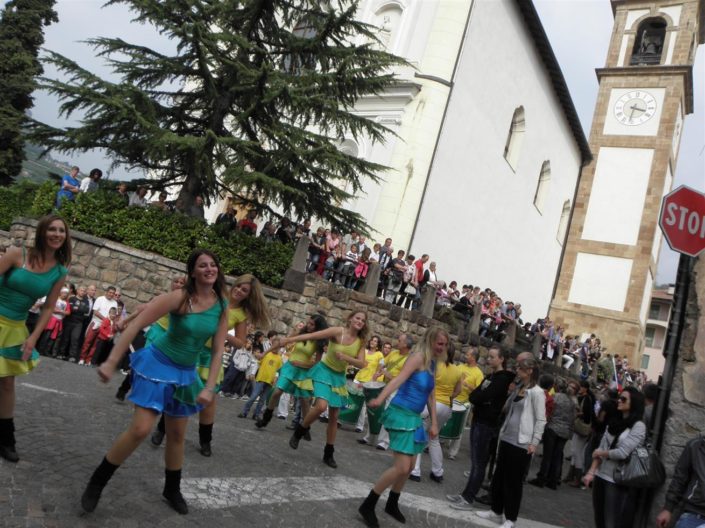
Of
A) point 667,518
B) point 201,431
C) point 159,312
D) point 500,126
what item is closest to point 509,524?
point 667,518

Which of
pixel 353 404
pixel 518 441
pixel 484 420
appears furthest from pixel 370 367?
pixel 518 441

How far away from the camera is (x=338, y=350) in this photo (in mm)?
7113

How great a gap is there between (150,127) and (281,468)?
28.4 ft

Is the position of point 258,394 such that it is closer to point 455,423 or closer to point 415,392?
point 455,423

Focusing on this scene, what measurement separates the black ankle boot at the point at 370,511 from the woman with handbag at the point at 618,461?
191 centimetres

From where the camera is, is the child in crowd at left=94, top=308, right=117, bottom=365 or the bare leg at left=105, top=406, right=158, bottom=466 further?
the child in crowd at left=94, top=308, right=117, bottom=365

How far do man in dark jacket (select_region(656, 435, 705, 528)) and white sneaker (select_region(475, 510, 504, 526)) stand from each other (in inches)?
89.9

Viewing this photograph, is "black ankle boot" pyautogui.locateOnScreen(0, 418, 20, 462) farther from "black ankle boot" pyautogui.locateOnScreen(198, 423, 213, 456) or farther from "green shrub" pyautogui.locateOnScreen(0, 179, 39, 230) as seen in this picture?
"green shrub" pyautogui.locateOnScreen(0, 179, 39, 230)

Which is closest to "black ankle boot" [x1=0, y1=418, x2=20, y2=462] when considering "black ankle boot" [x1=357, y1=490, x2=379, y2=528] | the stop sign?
"black ankle boot" [x1=357, y1=490, x2=379, y2=528]

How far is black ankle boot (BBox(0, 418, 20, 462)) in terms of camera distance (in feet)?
14.5

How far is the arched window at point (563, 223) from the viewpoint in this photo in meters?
37.5

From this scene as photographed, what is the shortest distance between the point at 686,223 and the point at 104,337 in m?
10.5

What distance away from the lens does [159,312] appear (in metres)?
3.98

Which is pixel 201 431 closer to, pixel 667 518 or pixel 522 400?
pixel 522 400
